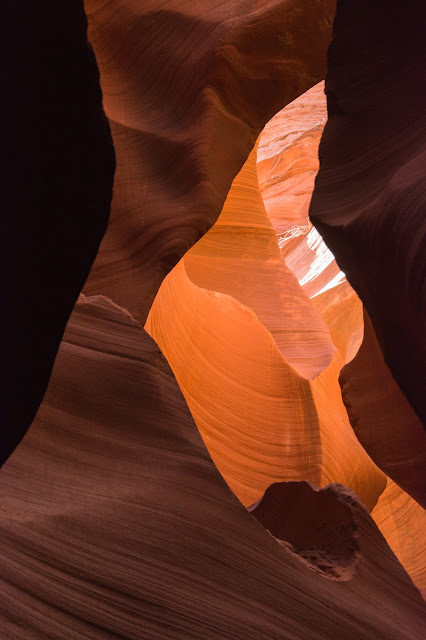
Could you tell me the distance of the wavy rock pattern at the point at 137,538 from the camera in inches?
43.3

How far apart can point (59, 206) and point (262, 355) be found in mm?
3730

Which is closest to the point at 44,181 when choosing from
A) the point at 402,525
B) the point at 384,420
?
the point at 384,420

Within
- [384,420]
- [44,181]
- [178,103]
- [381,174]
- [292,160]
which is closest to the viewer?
[44,181]

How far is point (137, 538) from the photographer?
4.02ft

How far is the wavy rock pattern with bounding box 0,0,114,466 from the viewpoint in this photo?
2.34 ft

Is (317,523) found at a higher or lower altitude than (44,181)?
lower

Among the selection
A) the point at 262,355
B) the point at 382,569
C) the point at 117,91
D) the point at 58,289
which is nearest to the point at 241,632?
the point at 382,569

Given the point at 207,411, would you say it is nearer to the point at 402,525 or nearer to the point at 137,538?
the point at 402,525

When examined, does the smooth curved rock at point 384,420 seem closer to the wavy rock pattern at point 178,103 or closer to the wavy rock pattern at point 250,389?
the wavy rock pattern at point 178,103

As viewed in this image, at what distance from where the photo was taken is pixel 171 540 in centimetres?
125

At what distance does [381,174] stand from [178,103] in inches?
67.6

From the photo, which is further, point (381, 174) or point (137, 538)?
point (381, 174)

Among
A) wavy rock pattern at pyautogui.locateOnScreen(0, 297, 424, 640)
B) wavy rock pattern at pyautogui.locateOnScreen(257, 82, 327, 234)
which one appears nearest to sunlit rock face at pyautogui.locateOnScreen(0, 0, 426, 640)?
wavy rock pattern at pyautogui.locateOnScreen(0, 297, 424, 640)

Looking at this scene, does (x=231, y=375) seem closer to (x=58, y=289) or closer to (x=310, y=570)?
(x=310, y=570)
